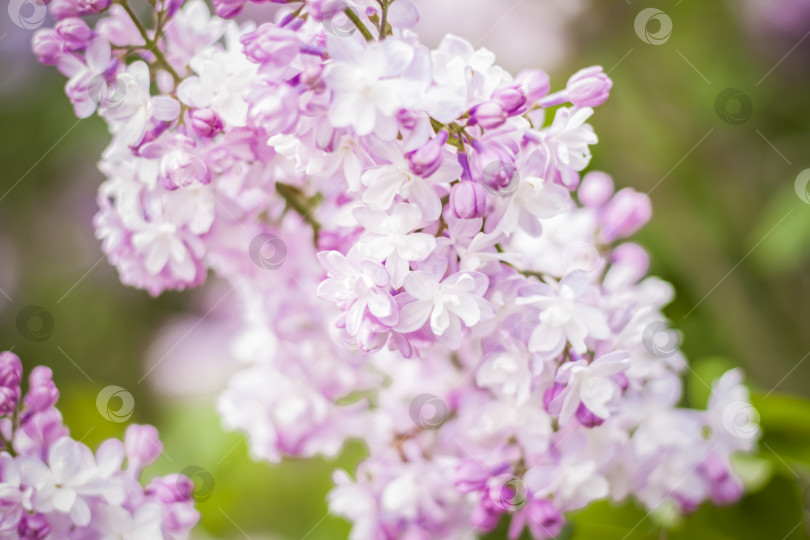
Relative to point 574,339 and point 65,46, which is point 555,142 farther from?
point 65,46

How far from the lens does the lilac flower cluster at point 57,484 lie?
590mm

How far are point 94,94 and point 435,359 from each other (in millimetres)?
378

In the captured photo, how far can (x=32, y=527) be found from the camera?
0.59 m

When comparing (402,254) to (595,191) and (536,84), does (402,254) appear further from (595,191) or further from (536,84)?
(595,191)

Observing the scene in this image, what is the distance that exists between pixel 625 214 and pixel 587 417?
0.79 feet

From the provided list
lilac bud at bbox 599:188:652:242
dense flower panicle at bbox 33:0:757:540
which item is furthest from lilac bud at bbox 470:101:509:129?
lilac bud at bbox 599:188:652:242

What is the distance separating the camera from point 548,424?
0.68 metres

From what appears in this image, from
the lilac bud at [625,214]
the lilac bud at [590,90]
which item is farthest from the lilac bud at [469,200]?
the lilac bud at [625,214]

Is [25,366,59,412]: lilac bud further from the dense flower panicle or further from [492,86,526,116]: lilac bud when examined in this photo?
[492,86,526,116]: lilac bud

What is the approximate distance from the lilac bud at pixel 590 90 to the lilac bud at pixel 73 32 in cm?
38

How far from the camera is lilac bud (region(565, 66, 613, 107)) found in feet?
2.01

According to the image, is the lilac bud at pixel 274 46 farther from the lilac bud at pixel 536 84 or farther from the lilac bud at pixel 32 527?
the lilac bud at pixel 32 527

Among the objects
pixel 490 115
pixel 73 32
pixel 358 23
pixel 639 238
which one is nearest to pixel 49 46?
pixel 73 32

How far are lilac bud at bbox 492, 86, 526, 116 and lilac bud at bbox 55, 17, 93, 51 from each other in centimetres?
33
